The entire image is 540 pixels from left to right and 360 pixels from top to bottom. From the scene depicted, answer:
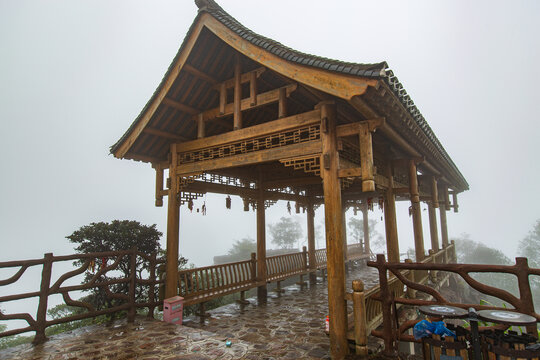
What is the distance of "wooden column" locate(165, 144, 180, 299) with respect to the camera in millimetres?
7262

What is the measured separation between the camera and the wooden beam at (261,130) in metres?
5.57

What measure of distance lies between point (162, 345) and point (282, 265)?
6.31 m

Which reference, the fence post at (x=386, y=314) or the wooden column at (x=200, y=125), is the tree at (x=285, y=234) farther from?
the fence post at (x=386, y=314)

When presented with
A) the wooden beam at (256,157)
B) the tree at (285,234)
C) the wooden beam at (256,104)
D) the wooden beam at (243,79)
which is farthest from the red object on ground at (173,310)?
the tree at (285,234)

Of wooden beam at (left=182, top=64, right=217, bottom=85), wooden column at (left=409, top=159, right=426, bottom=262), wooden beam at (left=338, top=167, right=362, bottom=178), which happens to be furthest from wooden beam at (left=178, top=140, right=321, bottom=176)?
wooden column at (left=409, top=159, right=426, bottom=262)

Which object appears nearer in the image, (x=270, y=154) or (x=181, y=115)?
(x=270, y=154)

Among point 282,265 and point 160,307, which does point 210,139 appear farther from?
point 282,265

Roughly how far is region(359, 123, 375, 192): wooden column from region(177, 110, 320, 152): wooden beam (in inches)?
34.0

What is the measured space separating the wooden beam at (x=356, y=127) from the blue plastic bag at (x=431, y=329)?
3124 millimetres

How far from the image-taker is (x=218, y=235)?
151000mm

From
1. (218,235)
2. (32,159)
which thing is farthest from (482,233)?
(32,159)

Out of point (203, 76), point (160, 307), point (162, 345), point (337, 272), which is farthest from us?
point (160, 307)

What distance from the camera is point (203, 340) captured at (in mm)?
5559

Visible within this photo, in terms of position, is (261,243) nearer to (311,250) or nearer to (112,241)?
(311,250)
